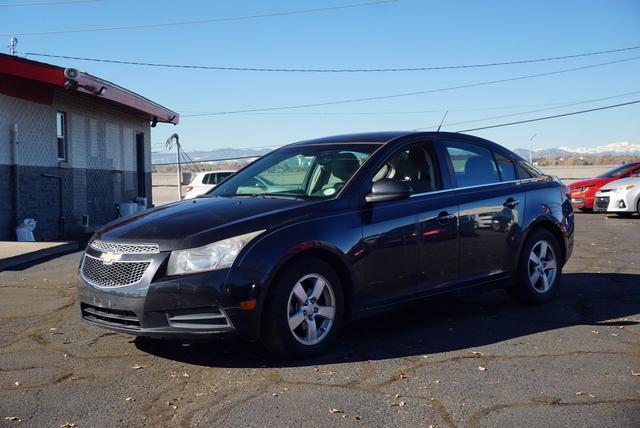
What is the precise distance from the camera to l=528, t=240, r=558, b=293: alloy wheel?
21.9 feet

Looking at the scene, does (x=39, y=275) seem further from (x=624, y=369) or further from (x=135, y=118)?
(x=135, y=118)

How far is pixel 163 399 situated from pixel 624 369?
3044 mm

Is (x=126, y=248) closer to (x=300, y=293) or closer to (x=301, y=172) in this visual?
(x=300, y=293)

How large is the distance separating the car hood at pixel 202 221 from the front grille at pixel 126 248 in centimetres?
4

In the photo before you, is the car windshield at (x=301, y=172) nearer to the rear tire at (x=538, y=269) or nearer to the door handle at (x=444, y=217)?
the door handle at (x=444, y=217)

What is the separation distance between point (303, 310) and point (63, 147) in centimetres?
1288

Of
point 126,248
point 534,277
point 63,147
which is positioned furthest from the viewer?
point 63,147

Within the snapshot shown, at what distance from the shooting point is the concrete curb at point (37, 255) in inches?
389

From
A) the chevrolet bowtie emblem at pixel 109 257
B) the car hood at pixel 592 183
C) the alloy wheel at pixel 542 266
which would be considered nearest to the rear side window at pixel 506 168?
the alloy wheel at pixel 542 266

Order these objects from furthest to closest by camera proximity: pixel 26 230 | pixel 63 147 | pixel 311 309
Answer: pixel 63 147, pixel 26 230, pixel 311 309

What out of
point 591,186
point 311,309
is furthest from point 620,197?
point 311,309

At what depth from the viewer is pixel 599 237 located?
42.5 ft

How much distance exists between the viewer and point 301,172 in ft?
19.2

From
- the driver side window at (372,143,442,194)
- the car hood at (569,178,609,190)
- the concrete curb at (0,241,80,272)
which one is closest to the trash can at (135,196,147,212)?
the concrete curb at (0,241,80,272)
